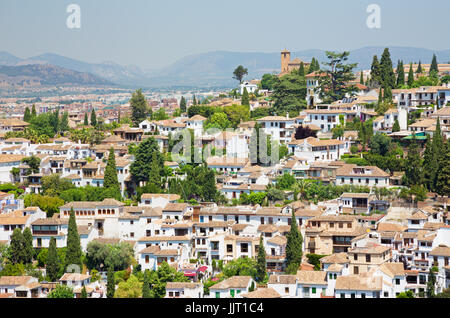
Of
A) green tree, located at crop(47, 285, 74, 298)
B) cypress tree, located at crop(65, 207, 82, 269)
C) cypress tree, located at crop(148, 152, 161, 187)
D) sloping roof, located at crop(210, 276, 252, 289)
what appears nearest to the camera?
sloping roof, located at crop(210, 276, 252, 289)

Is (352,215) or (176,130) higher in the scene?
(176,130)

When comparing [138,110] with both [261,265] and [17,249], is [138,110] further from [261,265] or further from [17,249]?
[261,265]

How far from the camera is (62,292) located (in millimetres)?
18484

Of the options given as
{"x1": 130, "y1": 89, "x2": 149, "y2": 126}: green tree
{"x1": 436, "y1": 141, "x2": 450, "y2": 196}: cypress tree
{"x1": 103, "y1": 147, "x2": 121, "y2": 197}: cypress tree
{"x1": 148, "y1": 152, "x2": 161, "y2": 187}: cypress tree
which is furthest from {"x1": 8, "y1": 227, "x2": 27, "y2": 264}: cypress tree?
{"x1": 436, "y1": 141, "x2": 450, "y2": 196}: cypress tree

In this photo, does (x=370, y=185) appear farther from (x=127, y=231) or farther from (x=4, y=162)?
(x=4, y=162)

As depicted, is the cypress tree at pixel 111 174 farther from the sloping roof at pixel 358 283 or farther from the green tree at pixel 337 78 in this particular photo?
the green tree at pixel 337 78

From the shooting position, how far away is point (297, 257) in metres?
19.8

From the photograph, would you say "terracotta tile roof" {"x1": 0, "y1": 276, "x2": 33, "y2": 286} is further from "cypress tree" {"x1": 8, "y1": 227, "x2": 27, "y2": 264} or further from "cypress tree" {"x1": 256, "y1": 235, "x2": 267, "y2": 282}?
"cypress tree" {"x1": 256, "y1": 235, "x2": 267, "y2": 282}

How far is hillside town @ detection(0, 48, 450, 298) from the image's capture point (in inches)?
747

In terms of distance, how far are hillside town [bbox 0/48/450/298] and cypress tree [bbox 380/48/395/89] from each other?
8cm

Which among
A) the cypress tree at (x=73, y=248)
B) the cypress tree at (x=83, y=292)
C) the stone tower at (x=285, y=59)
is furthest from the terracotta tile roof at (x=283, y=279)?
the stone tower at (x=285, y=59)

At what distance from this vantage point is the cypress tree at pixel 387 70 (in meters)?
32.0
